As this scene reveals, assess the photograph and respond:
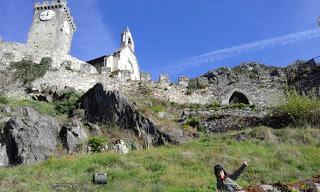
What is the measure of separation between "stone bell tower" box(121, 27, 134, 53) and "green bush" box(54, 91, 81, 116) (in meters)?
18.9

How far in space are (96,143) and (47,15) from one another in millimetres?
30922

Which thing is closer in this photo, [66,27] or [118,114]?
[118,114]

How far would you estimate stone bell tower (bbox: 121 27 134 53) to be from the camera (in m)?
47.8

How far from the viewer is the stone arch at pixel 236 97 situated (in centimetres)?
3082

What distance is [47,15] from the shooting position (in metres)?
49.7

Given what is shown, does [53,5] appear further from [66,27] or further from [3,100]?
[3,100]

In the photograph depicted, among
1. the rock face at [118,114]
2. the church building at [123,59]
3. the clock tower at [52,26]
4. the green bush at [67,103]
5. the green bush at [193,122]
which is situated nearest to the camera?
the rock face at [118,114]

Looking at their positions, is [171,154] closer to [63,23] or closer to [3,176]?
[3,176]

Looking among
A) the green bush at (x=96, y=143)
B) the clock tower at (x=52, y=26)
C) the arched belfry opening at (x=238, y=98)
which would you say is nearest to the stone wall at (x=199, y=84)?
the arched belfry opening at (x=238, y=98)

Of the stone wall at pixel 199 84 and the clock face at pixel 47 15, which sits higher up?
the clock face at pixel 47 15

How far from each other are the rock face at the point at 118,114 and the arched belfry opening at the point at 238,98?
8.75m

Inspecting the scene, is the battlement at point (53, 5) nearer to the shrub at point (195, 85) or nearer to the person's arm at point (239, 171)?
the shrub at point (195, 85)

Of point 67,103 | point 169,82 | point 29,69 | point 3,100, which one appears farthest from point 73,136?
point 29,69

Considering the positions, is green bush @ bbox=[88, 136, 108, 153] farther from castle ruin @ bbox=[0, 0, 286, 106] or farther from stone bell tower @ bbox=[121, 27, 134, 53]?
stone bell tower @ bbox=[121, 27, 134, 53]
